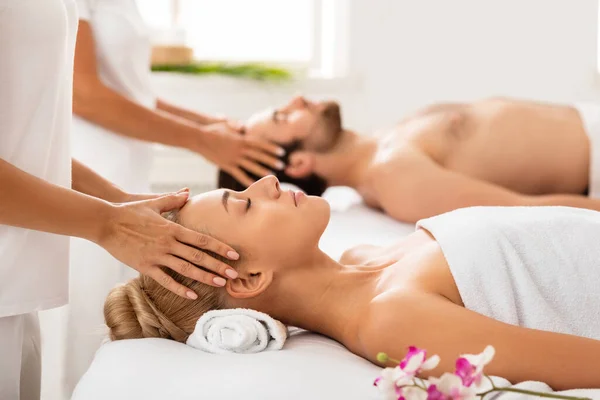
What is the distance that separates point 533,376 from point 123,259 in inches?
27.3

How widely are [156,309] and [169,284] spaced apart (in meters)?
0.12

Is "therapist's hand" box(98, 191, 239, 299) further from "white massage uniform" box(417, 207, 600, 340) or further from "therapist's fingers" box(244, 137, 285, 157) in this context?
"therapist's fingers" box(244, 137, 285, 157)

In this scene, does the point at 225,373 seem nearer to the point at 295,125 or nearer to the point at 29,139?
the point at 29,139

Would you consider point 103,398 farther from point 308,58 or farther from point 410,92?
point 308,58

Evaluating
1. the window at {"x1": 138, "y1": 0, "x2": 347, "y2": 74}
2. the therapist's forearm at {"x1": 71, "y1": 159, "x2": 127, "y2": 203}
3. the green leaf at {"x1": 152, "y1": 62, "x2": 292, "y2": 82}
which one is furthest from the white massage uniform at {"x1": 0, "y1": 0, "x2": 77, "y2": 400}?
the window at {"x1": 138, "y1": 0, "x2": 347, "y2": 74}

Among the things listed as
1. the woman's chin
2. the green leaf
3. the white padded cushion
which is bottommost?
the white padded cushion

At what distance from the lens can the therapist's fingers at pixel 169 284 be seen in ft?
4.52

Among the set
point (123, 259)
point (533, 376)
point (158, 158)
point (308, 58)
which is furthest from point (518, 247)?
point (308, 58)

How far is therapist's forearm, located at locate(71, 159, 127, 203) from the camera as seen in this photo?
1673 millimetres

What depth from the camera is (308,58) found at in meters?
3.97

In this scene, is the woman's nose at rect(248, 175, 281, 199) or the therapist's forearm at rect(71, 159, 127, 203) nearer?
the woman's nose at rect(248, 175, 281, 199)

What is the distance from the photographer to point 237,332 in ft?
4.57

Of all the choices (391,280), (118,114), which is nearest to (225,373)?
(391,280)

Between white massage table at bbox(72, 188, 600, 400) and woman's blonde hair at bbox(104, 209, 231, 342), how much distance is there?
4 cm
